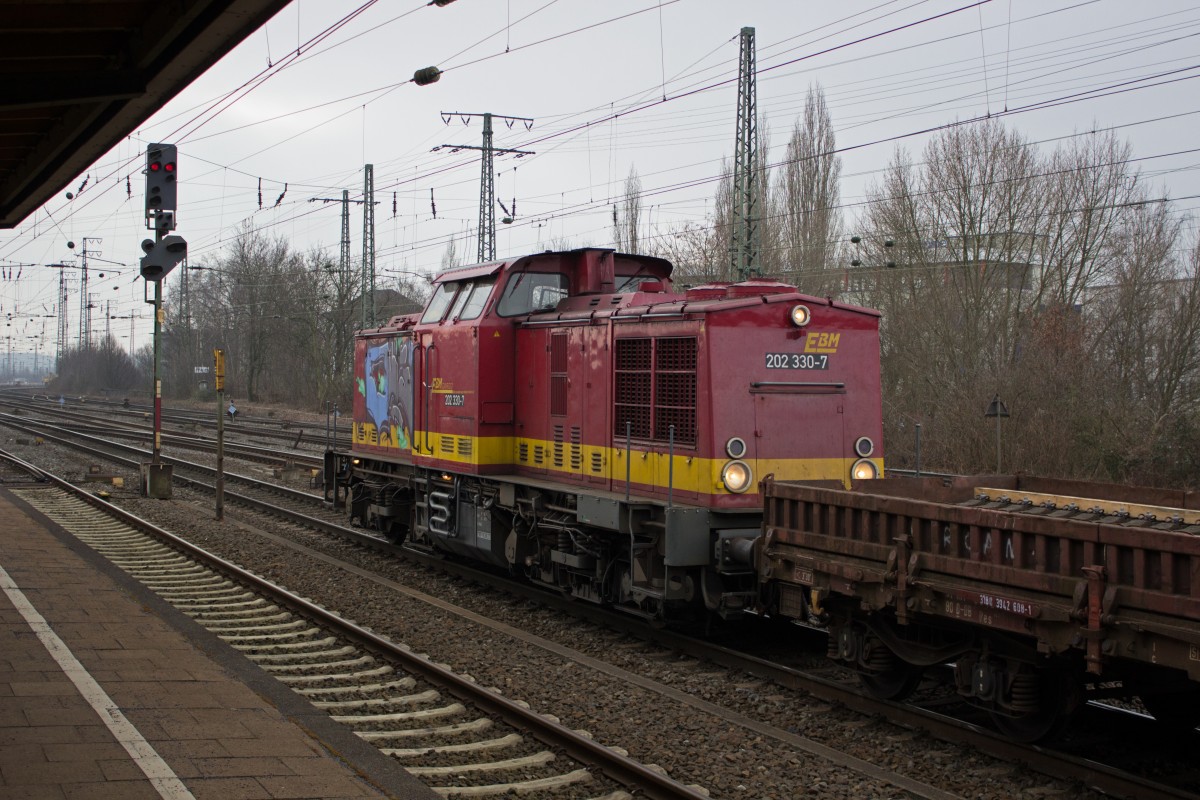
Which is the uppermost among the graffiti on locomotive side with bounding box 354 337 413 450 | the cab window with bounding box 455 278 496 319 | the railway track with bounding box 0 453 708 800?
the cab window with bounding box 455 278 496 319

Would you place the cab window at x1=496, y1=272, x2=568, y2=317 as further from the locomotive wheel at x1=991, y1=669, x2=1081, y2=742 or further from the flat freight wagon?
the locomotive wheel at x1=991, y1=669, x2=1081, y2=742

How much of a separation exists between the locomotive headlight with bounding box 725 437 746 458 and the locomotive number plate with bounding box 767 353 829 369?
78 cm

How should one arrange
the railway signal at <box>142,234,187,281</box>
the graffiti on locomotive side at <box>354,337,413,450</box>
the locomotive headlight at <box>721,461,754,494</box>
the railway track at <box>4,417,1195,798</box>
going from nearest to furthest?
the railway track at <box>4,417,1195,798</box>, the locomotive headlight at <box>721,461,754,494</box>, the graffiti on locomotive side at <box>354,337,413,450</box>, the railway signal at <box>142,234,187,281</box>

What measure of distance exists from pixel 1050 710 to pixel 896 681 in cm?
130

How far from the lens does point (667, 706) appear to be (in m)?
7.57

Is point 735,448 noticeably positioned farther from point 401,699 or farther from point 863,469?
point 401,699

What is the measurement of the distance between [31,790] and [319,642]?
4302mm

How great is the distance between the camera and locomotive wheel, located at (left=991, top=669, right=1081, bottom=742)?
6.21 metres

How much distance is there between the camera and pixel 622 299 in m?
10.5

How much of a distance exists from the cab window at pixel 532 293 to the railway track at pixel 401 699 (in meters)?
4.11

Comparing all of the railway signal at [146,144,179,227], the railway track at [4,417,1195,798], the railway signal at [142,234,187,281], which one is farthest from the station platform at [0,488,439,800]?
the railway signal at [146,144,179,227]

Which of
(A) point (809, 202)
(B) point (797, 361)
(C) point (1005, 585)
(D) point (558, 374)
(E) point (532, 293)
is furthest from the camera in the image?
(A) point (809, 202)

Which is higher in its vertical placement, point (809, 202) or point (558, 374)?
point (809, 202)

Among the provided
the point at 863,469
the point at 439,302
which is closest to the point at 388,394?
the point at 439,302
